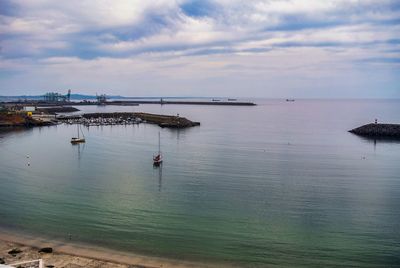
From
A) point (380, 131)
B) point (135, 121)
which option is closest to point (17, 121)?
point (135, 121)

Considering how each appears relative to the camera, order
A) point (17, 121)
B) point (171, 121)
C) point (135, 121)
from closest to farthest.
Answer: point (17, 121) < point (171, 121) < point (135, 121)

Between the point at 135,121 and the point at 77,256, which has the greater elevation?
the point at 135,121

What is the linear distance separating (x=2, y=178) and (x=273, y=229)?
25.3 meters

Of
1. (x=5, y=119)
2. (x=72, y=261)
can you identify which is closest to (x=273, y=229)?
(x=72, y=261)

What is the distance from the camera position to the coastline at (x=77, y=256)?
17219mm

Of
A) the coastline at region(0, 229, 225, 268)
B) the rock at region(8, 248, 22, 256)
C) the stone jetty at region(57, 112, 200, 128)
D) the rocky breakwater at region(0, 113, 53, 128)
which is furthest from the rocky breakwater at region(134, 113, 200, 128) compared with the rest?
the rock at region(8, 248, 22, 256)

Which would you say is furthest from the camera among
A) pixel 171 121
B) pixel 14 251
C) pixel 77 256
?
pixel 171 121

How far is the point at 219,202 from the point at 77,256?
11.2m

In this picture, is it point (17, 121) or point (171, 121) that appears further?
point (171, 121)

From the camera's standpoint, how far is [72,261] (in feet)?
56.5

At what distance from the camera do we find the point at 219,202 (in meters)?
26.9

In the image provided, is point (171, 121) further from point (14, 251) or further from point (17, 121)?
point (14, 251)

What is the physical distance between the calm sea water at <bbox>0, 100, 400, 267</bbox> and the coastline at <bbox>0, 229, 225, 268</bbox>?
0.66 m

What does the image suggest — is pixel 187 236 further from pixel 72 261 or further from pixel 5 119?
pixel 5 119
